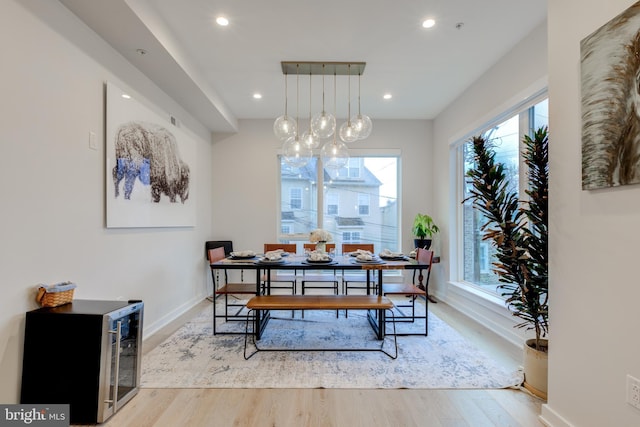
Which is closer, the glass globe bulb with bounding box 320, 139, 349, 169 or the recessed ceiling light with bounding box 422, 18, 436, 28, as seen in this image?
the recessed ceiling light with bounding box 422, 18, 436, 28

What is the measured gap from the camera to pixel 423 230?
179 inches

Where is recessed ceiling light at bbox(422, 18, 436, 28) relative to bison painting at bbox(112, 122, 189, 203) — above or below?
above

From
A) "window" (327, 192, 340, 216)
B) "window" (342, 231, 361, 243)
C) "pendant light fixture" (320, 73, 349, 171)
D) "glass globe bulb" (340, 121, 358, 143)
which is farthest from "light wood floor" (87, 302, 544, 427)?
"window" (327, 192, 340, 216)

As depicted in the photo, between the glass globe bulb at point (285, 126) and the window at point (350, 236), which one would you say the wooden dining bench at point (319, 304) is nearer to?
the glass globe bulb at point (285, 126)

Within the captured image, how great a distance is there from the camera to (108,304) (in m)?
1.95

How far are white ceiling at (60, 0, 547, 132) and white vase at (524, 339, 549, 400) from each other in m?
2.68

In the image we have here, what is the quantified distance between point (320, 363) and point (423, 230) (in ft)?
9.17

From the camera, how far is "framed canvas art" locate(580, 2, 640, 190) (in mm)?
1293

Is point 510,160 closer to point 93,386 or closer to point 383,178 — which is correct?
point 383,178

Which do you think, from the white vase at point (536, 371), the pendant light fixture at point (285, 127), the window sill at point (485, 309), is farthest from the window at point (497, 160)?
the pendant light fixture at point (285, 127)

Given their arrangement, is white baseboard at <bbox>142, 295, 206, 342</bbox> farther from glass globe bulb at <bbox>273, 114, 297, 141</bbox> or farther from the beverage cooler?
glass globe bulb at <bbox>273, 114, 297, 141</bbox>

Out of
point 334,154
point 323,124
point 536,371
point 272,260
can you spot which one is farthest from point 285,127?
point 536,371

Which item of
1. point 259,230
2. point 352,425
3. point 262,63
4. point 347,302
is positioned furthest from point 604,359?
point 259,230

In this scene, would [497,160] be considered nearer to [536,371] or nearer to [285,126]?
[536,371]
